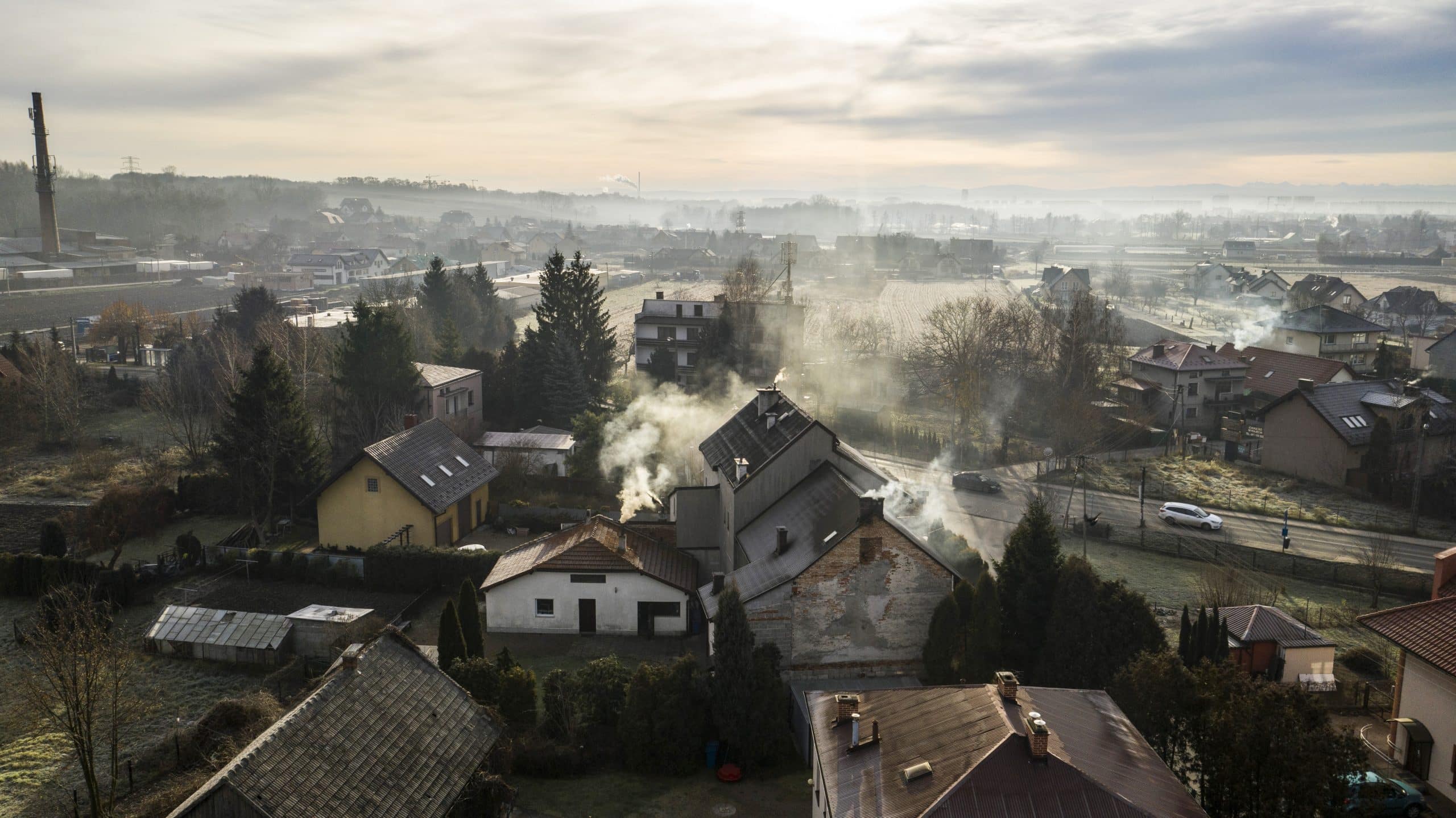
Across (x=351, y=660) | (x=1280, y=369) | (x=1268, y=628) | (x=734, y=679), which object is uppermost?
(x=1280, y=369)

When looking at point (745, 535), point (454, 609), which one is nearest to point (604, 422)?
point (745, 535)

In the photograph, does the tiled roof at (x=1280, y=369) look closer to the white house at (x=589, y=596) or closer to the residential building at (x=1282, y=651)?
the residential building at (x=1282, y=651)

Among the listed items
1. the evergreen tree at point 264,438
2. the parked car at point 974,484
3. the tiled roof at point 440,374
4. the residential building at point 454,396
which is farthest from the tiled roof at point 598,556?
the parked car at point 974,484

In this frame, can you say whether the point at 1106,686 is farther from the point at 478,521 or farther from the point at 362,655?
the point at 478,521

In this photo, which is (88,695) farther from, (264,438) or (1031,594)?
(1031,594)

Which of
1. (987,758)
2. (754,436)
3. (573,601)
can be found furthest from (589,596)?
(987,758)

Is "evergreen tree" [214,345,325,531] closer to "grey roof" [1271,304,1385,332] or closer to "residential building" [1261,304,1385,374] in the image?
"residential building" [1261,304,1385,374]
